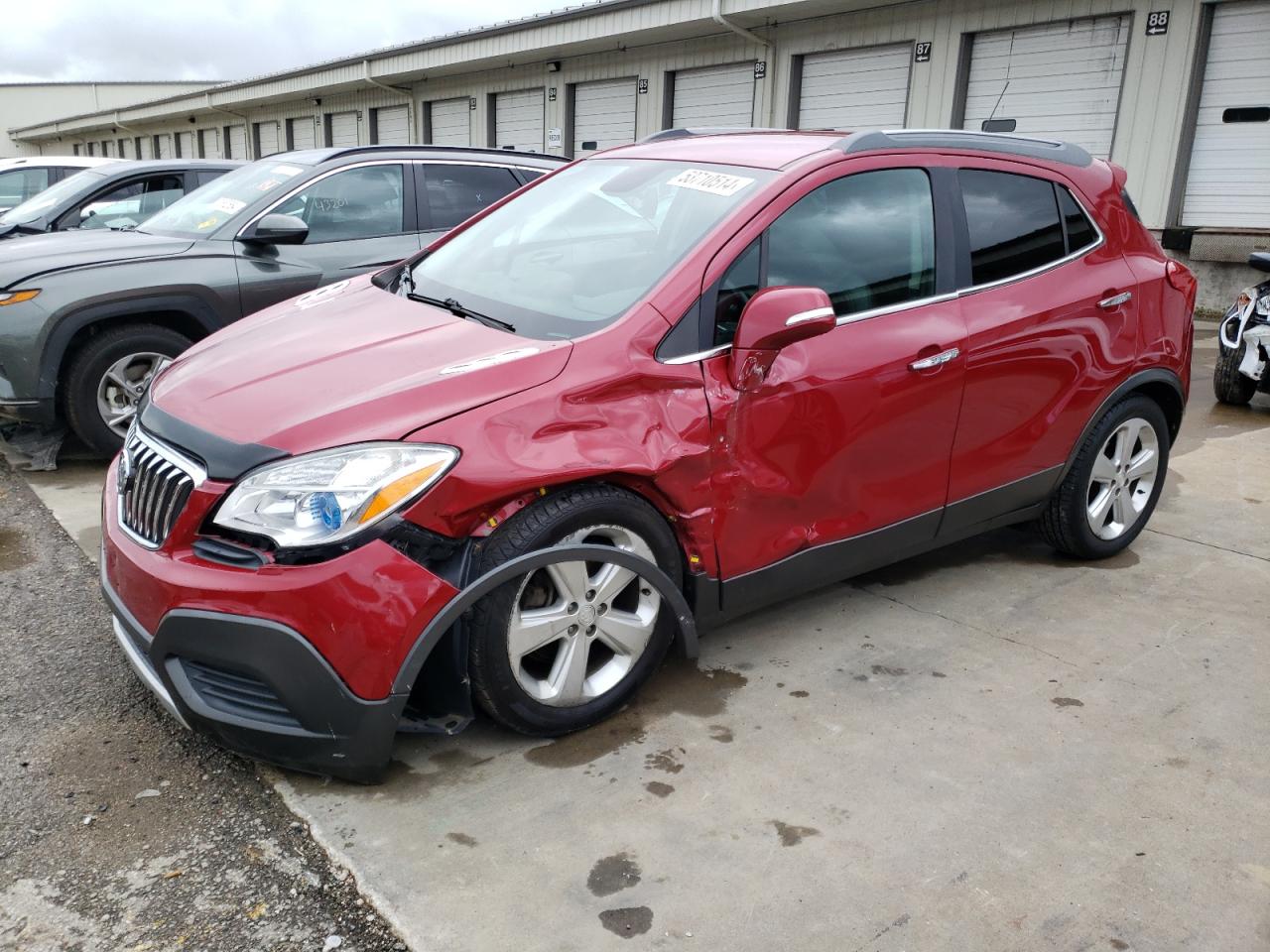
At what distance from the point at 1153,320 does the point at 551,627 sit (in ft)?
9.65

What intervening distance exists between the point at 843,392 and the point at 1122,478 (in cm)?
183

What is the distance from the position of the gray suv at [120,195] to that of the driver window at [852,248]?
575 cm

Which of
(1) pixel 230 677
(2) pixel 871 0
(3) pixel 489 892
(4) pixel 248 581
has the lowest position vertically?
(3) pixel 489 892

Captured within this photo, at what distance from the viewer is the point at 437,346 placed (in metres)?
2.88

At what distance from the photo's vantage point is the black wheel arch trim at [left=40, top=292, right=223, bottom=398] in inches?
202

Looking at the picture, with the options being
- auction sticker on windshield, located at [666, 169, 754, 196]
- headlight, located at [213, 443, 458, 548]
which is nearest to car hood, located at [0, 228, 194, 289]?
auction sticker on windshield, located at [666, 169, 754, 196]

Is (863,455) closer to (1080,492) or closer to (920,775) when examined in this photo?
(920,775)

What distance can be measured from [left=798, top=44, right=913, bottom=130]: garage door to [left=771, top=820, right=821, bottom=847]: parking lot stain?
1249 cm

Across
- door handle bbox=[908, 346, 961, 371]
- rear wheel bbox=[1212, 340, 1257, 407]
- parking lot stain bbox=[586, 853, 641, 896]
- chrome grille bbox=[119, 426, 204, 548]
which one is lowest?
parking lot stain bbox=[586, 853, 641, 896]

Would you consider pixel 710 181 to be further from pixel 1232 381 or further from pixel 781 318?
pixel 1232 381

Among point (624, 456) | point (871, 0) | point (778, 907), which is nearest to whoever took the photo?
point (778, 907)

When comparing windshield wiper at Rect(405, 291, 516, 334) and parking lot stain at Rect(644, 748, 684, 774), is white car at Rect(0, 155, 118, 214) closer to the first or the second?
windshield wiper at Rect(405, 291, 516, 334)

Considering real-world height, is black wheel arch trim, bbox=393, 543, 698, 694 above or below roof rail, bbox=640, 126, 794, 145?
below

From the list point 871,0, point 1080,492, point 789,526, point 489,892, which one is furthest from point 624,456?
point 871,0
